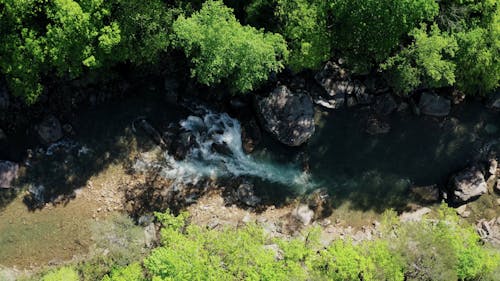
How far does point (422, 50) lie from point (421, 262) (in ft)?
42.4

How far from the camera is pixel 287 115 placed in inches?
1419

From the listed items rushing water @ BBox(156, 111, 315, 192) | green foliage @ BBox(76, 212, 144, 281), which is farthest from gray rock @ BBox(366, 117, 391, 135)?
green foliage @ BBox(76, 212, 144, 281)

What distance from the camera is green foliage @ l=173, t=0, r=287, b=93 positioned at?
29.2 metres

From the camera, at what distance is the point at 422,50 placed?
3100 centimetres

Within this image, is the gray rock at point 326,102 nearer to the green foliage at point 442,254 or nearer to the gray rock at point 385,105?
the gray rock at point 385,105

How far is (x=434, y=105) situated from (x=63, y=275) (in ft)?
90.4

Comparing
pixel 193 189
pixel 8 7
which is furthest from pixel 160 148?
pixel 8 7

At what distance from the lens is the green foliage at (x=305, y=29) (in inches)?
1192

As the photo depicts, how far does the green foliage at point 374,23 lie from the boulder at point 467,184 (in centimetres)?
1075

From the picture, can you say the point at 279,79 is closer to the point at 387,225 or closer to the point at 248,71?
the point at 248,71

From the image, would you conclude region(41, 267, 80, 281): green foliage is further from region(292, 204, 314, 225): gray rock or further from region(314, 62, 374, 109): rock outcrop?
region(314, 62, 374, 109): rock outcrop

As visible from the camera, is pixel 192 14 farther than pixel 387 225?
No

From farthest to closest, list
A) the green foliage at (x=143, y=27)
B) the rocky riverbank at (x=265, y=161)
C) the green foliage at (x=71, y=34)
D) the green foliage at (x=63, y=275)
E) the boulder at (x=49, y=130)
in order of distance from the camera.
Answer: the rocky riverbank at (x=265, y=161), the boulder at (x=49, y=130), the green foliage at (x=63, y=275), the green foliage at (x=143, y=27), the green foliage at (x=71, y=34)

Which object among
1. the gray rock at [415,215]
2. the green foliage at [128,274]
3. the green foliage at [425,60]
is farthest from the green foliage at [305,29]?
the green foliage at [128,274]
